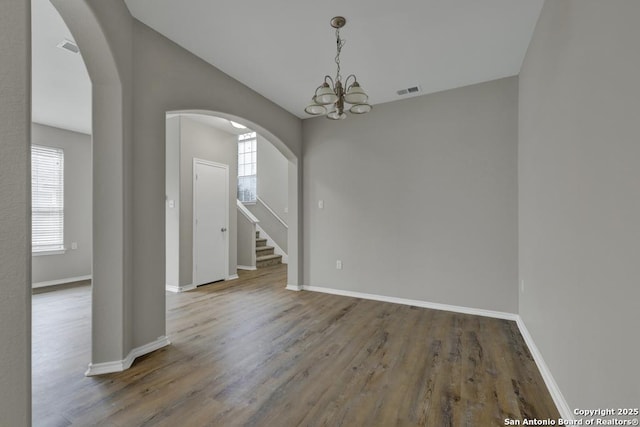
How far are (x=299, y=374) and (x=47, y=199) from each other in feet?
19.0

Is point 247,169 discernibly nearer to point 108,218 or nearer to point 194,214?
point 194,214

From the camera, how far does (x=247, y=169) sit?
9.12 meters

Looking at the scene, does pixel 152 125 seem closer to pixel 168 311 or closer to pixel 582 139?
pixel 168 311

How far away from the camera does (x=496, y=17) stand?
2377mm

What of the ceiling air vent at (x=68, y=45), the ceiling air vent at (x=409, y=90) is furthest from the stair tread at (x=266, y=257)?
the ceiling air vent at (x=68, y=45)

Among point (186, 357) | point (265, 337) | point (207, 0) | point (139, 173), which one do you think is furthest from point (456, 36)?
point (186, 357)

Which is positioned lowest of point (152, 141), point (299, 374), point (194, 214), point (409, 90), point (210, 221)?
point (299, 374)

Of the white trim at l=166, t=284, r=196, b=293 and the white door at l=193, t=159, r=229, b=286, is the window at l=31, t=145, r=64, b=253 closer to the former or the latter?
the white trim at l=166, t=284, r=196, b=293

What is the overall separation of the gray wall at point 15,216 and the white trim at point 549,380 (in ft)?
8.46

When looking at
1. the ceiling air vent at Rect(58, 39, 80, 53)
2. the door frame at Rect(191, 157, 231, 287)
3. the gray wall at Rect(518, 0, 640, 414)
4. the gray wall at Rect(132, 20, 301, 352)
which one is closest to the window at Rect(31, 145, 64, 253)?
the door frame at Rect(191, 157, 231, 287)

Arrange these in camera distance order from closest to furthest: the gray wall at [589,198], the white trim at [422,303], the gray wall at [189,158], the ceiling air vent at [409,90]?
the gray wall at [589,198]
the white trim at [422,303]
the ceiling air vent at [409,90]
the gray wall at [189,158]

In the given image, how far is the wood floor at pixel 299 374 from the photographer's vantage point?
1.75 meters

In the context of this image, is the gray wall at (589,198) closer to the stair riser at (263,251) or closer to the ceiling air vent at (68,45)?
the ceiling air vent at (68,45)

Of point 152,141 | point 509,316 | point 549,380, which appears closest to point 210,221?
point 152,141
